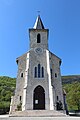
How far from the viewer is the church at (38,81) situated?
2466cm

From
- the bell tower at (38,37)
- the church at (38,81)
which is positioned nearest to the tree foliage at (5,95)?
the church at (38,81)

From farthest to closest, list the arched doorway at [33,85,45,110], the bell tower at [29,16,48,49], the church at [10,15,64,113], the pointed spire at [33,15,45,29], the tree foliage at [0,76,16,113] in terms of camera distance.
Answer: the pointed spire at [33,15,45,29] < the tree foliage at [0,76,16,113] < the bell tower at [29,16,48,49] < the arched doorway at [33,85,45,110] < the church at [10,15,64,113]

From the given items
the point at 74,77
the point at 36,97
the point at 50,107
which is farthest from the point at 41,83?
the point at 74,77

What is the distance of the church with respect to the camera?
24.7m

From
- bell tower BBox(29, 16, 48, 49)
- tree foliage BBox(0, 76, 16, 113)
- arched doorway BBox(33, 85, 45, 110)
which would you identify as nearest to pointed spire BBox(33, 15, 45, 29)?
bell tower BBox(29, 16, 48, 49)

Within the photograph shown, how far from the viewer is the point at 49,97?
25.0m

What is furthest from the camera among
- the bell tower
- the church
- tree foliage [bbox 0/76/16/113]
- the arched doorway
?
tree foliage [bbox 0/76/16/113]

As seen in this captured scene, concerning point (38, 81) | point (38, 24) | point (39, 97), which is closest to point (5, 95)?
point (38, 24)

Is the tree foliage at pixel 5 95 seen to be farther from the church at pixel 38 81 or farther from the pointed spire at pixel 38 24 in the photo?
the pointed spire at pixel 38 24

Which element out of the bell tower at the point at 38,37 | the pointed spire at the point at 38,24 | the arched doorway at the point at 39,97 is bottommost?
the arched doorway at the point at 39,97

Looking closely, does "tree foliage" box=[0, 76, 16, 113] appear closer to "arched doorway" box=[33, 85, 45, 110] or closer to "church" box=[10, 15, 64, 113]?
"church" box=[10, 15, 64, 113]

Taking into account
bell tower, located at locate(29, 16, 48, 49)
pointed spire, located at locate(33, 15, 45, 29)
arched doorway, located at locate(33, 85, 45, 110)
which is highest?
pointed spire, located at locate(33, 15, 45, 29)

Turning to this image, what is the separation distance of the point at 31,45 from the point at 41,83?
8966mm

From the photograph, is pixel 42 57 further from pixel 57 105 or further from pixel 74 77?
pixel 74 77
